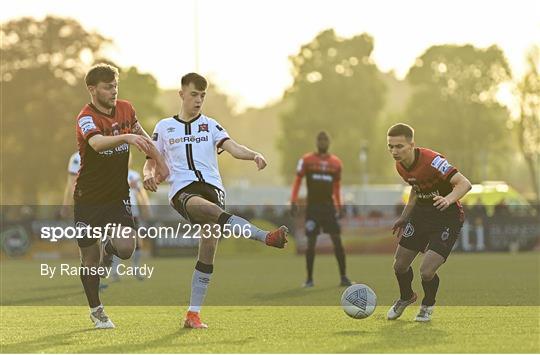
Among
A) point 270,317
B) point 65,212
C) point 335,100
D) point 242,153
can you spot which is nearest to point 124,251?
point 242,153

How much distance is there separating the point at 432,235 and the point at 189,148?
256 cm

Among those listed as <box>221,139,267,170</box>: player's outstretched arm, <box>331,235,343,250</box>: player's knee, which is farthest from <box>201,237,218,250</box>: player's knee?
<box>331,235,343,250</box>: player's knee

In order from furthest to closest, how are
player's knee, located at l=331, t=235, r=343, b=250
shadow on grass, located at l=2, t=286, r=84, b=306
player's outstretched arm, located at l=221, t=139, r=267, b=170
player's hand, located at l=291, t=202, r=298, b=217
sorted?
1. player's knee, located at l=331, t=235, r=343, b=250
2. player's hand, located at l=291, t=202, r=298, b=217
3. shadow on grass, located at l=2, t=286, r=84, b=306
4. player's outstretched arm, located at l=221, t=139, r=267, b=170

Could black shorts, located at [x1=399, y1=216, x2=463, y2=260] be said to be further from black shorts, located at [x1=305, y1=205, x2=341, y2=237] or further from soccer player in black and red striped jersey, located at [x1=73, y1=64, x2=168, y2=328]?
black shorts, located at [x1=305, y1=205, x2=341, y2=237]

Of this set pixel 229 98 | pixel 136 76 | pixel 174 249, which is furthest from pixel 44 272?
pixel 229 98

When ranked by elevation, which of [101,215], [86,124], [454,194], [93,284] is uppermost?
[86,124]

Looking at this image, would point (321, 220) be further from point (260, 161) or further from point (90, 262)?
point (260, 161)

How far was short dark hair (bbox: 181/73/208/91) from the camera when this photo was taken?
10.7 m

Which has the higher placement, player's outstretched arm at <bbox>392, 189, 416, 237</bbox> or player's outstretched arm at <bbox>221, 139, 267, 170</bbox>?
player's outstretched arm at <bbox>221, 139, 267, 170</bbox>

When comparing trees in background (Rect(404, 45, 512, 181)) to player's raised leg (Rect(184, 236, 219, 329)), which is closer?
player's raised leg (Rect(184, 236, 219, 329))

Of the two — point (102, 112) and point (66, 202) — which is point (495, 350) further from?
point (66, 202)

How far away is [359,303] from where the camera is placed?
1119 cm

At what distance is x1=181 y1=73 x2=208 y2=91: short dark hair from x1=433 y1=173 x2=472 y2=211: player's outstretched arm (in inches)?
92.4

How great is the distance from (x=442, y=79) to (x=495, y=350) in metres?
67.7
